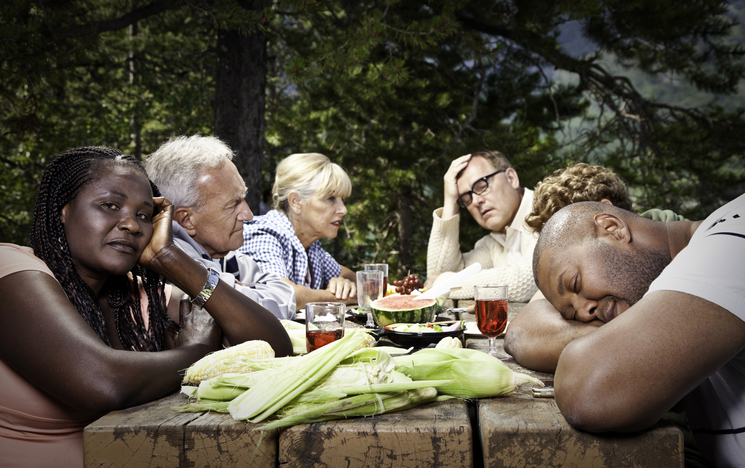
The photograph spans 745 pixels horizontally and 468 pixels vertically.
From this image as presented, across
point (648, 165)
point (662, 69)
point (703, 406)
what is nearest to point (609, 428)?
point (703, 406)

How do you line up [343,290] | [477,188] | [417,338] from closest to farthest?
[417,338]
[343,290]
[477,188]

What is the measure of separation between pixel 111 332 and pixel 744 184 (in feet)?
24.5

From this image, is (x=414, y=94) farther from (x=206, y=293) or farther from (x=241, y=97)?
(x=206, y=293)

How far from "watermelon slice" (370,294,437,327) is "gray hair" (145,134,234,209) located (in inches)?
44.2

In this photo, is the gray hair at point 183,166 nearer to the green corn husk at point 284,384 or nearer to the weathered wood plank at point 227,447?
the green corn husk at point 284,384

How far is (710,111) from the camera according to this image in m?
7.11

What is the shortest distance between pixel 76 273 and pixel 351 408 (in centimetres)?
106

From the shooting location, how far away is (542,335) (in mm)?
1805

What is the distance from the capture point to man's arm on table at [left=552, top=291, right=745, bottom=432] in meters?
1.16

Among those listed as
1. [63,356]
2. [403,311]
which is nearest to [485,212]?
[403,311]

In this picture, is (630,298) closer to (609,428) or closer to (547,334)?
(547,334)

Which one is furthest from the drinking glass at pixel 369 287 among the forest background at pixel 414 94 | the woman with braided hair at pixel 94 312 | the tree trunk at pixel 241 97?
the tree trunk at pixel 241 97

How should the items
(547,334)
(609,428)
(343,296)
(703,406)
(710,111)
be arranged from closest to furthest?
(609,428)
(703,406)
(547,334)
(343,296)
(710,111)

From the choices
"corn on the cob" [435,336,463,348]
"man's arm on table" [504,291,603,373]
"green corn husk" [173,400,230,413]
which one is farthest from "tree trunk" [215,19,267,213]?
"green corn husk" [173,400,230,413]
